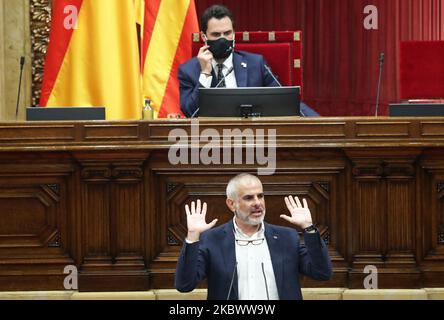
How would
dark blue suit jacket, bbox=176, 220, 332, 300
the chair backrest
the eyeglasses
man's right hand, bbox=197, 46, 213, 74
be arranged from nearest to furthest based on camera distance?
dark blue suit jacket, bbox=176, 220, 332, 300
the eyeglasses
man's right hand, bbox=197, 46, 213, 74
the chair backrest

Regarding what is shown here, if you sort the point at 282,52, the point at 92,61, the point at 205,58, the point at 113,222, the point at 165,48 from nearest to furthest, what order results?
the point at 113,222 → the point at 205,58 → the point at 282,52 → the point at 92,61 → the point at 165,48

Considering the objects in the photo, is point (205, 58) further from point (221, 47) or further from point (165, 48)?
point (165, 48)

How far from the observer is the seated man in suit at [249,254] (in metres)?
3.60

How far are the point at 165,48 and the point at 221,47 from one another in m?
1.40

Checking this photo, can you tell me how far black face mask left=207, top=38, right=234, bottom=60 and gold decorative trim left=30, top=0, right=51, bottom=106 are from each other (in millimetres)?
2480

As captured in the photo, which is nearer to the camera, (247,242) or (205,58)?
(247,242)

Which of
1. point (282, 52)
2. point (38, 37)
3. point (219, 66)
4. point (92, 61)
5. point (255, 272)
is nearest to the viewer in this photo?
point (255, 272)

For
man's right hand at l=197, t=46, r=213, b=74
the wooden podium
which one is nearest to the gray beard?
the wooden podium

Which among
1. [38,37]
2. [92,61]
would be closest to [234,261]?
[92,61]

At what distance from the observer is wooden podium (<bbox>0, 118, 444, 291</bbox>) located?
5.03 meters

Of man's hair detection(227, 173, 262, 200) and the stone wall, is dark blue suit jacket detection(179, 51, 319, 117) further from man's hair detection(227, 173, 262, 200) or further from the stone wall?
the stone wall

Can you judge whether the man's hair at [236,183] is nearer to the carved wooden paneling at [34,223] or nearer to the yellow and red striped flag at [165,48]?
the carved wooden paneling at [34,223]

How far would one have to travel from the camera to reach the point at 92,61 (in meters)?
6.79

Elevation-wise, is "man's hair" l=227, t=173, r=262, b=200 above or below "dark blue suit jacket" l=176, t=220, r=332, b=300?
above
